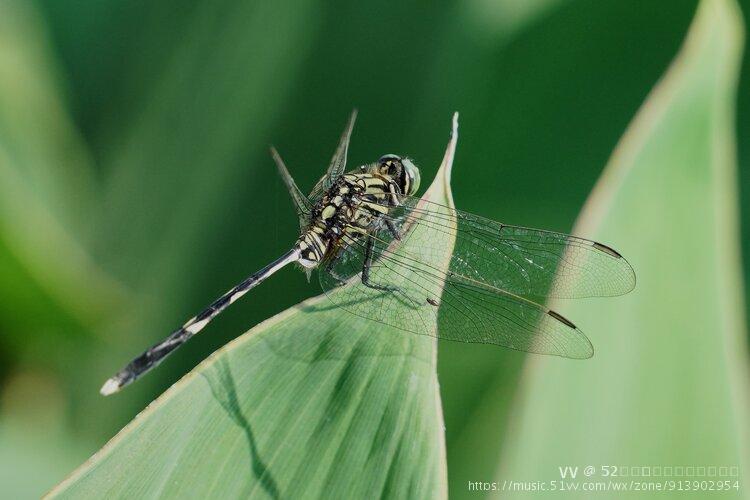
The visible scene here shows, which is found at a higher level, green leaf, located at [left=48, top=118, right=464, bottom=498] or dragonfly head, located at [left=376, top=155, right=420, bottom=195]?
dragonfly head, located at [left=376, top=155, right=420, bottom=195]

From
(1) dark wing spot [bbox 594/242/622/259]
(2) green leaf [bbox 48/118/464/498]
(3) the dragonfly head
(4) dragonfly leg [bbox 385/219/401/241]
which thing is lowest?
(2) green leaf [bbox 48/118/464/498]

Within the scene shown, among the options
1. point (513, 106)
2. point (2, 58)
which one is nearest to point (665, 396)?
point (513, 106)

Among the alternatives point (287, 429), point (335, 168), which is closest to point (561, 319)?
point (287, 429)

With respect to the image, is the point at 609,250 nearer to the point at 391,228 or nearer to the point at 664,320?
the point at 664,320

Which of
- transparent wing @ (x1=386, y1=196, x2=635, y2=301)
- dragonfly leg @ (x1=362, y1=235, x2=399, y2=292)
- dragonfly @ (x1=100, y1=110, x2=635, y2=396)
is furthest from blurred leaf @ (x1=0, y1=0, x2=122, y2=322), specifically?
transparent wing @ (x1=386, y1=196, x2=635, y2=301)

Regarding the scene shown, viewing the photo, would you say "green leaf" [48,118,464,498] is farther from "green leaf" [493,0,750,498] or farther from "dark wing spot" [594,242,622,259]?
"dark wing spot" [594,242,622,259]

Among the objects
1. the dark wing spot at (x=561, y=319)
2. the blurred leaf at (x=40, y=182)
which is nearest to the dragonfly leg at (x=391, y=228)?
the dark wing spot at (x=561, y=319)

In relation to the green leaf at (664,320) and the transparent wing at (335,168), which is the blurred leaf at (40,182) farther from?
the green leaf at (664,320)
